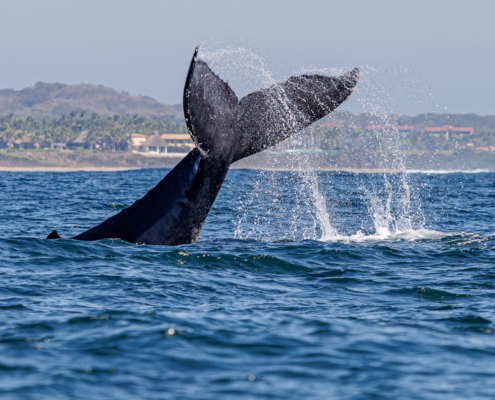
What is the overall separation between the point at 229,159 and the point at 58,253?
11.0 feet

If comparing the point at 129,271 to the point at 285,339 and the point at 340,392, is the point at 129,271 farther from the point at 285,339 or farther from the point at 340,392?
the point at 340,392

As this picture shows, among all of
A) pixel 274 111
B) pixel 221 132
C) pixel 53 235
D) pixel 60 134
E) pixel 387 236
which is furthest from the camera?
pixel 60 134

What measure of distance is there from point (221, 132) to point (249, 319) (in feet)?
9.09

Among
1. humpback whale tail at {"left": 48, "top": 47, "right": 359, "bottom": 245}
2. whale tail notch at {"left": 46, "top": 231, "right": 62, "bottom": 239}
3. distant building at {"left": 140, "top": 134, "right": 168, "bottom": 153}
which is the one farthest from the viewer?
distant building at {"left": 140, "top": 134, "right": 168, "bottom": 153}

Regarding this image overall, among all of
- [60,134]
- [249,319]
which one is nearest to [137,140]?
[60,134]

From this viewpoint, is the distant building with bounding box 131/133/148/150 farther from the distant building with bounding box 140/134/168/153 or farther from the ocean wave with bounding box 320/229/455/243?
the ocean wave with bounding box 320/229/455/243

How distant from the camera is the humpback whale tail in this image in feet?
27.0

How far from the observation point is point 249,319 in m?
6.73

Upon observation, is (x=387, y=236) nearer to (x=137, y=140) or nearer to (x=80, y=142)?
(x=80, y=142)

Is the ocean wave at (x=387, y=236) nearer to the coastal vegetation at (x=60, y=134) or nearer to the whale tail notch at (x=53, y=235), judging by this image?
the whale tail notch at (x=53, y=235)

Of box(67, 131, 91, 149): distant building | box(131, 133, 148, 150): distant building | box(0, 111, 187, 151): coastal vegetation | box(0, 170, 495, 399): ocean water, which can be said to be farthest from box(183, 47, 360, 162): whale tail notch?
box(131, 133, 148, 150): distant building

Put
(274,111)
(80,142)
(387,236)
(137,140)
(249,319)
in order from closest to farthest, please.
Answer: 1. (249,319)
2. (274,111)
3. (387,236)
4. (80,142)
5. (137,140)

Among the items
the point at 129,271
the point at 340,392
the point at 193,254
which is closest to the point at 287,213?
the point at 193,254

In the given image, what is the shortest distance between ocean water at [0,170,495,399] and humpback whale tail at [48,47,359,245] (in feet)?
2.02
